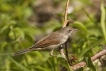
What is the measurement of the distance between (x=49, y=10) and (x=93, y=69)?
278 inches

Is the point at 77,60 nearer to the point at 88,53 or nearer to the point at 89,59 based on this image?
the point at 88,53

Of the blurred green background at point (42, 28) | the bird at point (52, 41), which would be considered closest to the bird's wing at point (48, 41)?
the bird at point (52, 41)

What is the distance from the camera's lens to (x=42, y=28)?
7586 mm

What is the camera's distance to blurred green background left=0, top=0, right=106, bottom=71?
379 cm

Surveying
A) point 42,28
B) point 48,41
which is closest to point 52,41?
point 48,41

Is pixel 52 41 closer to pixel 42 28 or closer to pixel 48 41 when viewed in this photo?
pixel 48 41

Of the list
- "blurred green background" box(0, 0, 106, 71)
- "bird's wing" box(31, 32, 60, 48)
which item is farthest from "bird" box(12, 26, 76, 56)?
"blurred green background" box(0, 0, 106, 71)

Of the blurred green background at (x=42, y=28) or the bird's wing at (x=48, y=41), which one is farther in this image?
the blurred green background at (x=42, y=28)

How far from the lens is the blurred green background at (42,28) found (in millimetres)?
3787

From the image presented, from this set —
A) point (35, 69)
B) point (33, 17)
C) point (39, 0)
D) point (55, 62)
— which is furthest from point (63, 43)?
point (39, 0)

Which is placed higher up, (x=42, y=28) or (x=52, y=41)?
(x=42, y=28)

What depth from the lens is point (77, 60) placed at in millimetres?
3398

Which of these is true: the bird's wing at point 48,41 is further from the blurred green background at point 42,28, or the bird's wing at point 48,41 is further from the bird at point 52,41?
the blurred green background at point 42,28

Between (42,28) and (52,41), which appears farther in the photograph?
(42,28)
